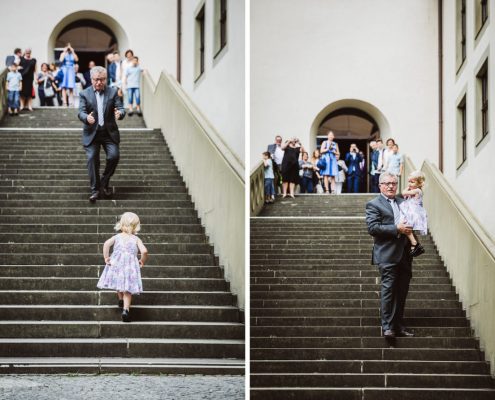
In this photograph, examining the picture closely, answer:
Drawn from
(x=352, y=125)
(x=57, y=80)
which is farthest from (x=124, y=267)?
(x=57, y=80)

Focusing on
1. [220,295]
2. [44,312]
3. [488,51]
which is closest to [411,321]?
[220,295]

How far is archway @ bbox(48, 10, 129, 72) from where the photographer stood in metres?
21.2

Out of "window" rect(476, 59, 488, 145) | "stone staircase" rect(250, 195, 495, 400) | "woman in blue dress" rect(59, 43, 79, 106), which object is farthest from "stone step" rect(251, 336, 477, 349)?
"woman in blue dress" rect(59, 43, 79, 106)

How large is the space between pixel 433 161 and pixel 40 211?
4.18m

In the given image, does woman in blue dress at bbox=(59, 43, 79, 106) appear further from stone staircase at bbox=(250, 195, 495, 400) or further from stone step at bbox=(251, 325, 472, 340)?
stone step at bbox=(251, 325, 472, 340)

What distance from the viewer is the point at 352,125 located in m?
17.1

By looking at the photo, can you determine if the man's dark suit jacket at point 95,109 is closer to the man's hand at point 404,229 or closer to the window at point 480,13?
the window at point 480,13

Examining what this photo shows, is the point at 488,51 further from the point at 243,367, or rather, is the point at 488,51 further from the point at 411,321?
the point at 243,367

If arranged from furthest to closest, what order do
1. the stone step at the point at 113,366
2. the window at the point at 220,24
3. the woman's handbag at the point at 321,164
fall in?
the window at the point at 220,24, the woman's handbag at the point at 321,164, the stone step at the point at 113,366

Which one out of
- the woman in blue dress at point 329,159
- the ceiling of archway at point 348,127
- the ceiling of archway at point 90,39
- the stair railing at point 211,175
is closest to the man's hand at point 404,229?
the stair railing at point 211,175

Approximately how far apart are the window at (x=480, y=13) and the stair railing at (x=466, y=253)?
5.06 feet

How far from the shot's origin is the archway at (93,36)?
69.6 feet

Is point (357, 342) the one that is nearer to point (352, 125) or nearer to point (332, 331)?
point (332, 331)

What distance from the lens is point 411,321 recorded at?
897 cm
